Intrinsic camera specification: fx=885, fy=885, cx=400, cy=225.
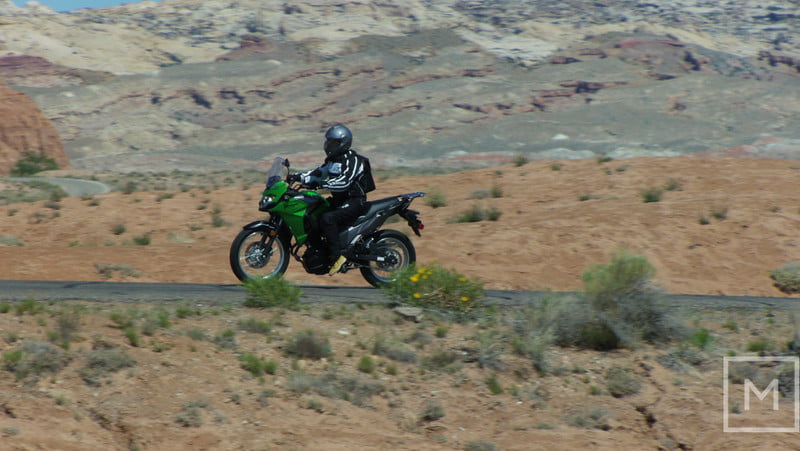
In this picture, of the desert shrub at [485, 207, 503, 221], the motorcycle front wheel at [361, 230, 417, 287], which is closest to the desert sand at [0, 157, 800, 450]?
the motorcycle front wheel at [361, 230, 417, 287]

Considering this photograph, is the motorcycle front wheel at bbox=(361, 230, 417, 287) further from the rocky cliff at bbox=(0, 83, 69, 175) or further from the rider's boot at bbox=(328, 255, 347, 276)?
the rocky cliff at bbox=(0, 83, 69, 175)

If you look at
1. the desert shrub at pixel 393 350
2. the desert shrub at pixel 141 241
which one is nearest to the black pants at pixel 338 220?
the desert shrub at pixel 393 350

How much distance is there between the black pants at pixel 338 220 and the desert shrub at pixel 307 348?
9.08 feet

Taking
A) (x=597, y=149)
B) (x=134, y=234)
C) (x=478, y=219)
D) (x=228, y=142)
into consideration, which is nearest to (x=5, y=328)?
(x=478, y=219)

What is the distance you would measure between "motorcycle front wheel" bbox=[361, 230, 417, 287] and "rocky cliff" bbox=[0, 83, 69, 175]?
3230 inches

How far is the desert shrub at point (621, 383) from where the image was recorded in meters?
8.09

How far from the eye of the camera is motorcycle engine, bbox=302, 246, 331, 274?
11.0 meters

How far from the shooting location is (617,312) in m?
9.37

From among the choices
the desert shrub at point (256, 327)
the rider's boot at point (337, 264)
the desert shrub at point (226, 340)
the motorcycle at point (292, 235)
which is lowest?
the desert shrub at point (226, 340)

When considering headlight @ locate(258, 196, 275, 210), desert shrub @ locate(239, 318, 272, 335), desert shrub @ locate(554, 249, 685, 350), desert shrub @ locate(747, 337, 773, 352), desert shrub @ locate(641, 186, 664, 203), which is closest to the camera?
desert shrub @ locate(239, 318, 272, 335)

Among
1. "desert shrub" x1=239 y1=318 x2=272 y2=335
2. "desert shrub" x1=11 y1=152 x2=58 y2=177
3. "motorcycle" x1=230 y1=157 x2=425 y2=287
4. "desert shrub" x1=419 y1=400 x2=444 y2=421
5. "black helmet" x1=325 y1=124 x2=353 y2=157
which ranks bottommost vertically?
"desert shrub" x1=419 y1=400 x2=444 y2=421

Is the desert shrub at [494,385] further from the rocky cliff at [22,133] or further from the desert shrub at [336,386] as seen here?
the rocky cliff at [22,133]

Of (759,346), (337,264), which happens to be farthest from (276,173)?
(759,346)

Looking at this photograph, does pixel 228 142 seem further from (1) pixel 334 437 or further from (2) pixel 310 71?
(1) pixel 334 437
